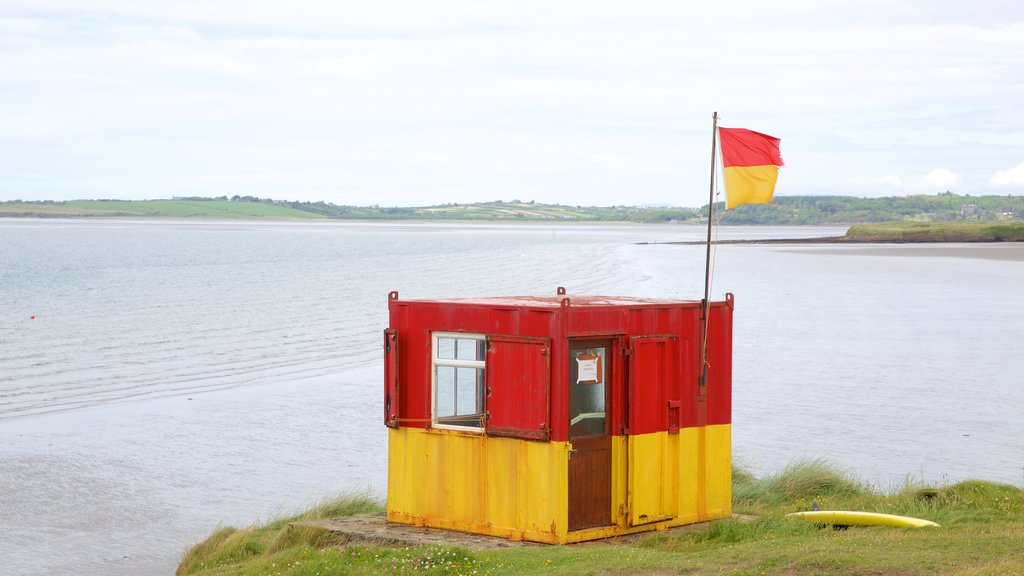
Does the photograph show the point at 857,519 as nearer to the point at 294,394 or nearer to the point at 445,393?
the point at 445,393

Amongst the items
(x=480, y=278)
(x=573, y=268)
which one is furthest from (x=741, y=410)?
(x=573, y=268)

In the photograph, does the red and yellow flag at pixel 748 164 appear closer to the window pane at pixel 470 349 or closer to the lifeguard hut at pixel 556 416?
the lifeguard hut at pixel 556 416

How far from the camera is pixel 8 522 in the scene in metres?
17.2

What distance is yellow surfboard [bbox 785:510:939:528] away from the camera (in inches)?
484

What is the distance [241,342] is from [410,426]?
90.7 feet

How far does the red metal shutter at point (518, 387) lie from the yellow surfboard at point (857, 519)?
121 inches

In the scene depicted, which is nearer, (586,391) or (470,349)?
(586,391)

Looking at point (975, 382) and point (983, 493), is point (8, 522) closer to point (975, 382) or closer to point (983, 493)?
point (983, 493)

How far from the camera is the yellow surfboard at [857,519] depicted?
484 inches

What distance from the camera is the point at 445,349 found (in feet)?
41.4

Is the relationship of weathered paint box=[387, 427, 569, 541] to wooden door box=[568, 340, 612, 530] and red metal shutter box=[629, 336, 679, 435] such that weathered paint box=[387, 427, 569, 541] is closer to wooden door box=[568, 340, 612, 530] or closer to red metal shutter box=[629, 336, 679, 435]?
wooden door box=[568, 340, 612, 530]

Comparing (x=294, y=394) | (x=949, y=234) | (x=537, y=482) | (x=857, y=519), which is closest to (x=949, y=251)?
(x=949, y=234)

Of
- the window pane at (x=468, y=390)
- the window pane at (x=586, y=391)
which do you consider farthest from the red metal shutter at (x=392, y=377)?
the window pane at (x=586, y=391)

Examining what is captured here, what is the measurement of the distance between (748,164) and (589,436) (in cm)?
326
